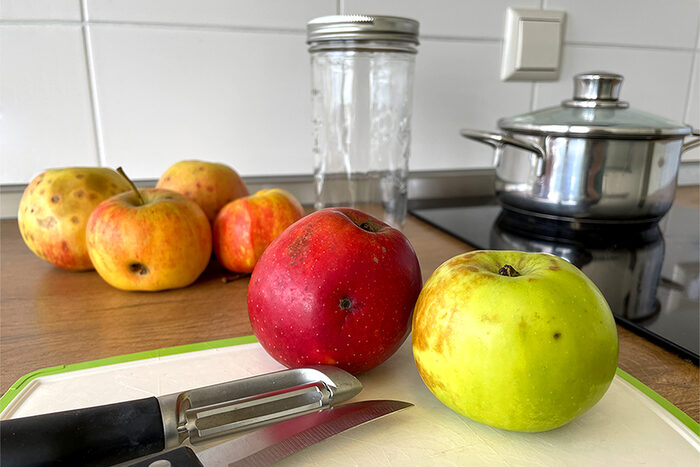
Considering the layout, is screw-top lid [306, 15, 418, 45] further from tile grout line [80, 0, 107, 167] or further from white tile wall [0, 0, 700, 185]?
tile grout line [80, 0, 107, 167]

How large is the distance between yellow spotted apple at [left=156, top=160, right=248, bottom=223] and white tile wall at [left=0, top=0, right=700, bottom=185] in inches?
8.8

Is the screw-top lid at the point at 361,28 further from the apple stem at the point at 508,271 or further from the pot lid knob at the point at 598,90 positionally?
the apple stem at the point at 508,271

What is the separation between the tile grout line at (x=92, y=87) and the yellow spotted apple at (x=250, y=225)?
1.14 ft

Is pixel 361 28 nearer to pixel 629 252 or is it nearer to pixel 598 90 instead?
pixel 598 90

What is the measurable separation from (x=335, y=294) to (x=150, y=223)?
27 cm

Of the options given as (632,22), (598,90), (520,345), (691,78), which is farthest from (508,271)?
(691,78)

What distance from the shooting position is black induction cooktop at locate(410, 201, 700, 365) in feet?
1.59

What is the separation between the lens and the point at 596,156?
2.26ft

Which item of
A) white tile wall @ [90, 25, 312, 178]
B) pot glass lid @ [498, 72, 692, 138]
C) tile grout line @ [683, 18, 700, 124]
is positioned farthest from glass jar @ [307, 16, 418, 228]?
tile grout line @ [683, 18, 700, 124]

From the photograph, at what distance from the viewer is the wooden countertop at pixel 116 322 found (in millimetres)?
414

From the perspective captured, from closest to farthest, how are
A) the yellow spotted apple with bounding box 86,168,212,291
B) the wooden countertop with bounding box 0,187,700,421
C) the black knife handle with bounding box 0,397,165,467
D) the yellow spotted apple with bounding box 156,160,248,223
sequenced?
the black knife handle with bounding box 0,397,165,467 → the wooden countertop with bounding box 0,187,700,421 → the yellow spotted apple with bounding box 86,168,212,291 → the yellow spotted apple with bounding box 156,160,248,223

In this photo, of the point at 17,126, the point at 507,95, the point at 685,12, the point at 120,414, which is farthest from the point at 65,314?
the point at 685,12

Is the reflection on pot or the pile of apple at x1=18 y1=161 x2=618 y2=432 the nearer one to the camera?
the pile of apple at x1=18 y1=161 x2=618 y2=432

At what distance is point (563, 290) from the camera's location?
0.30 m
